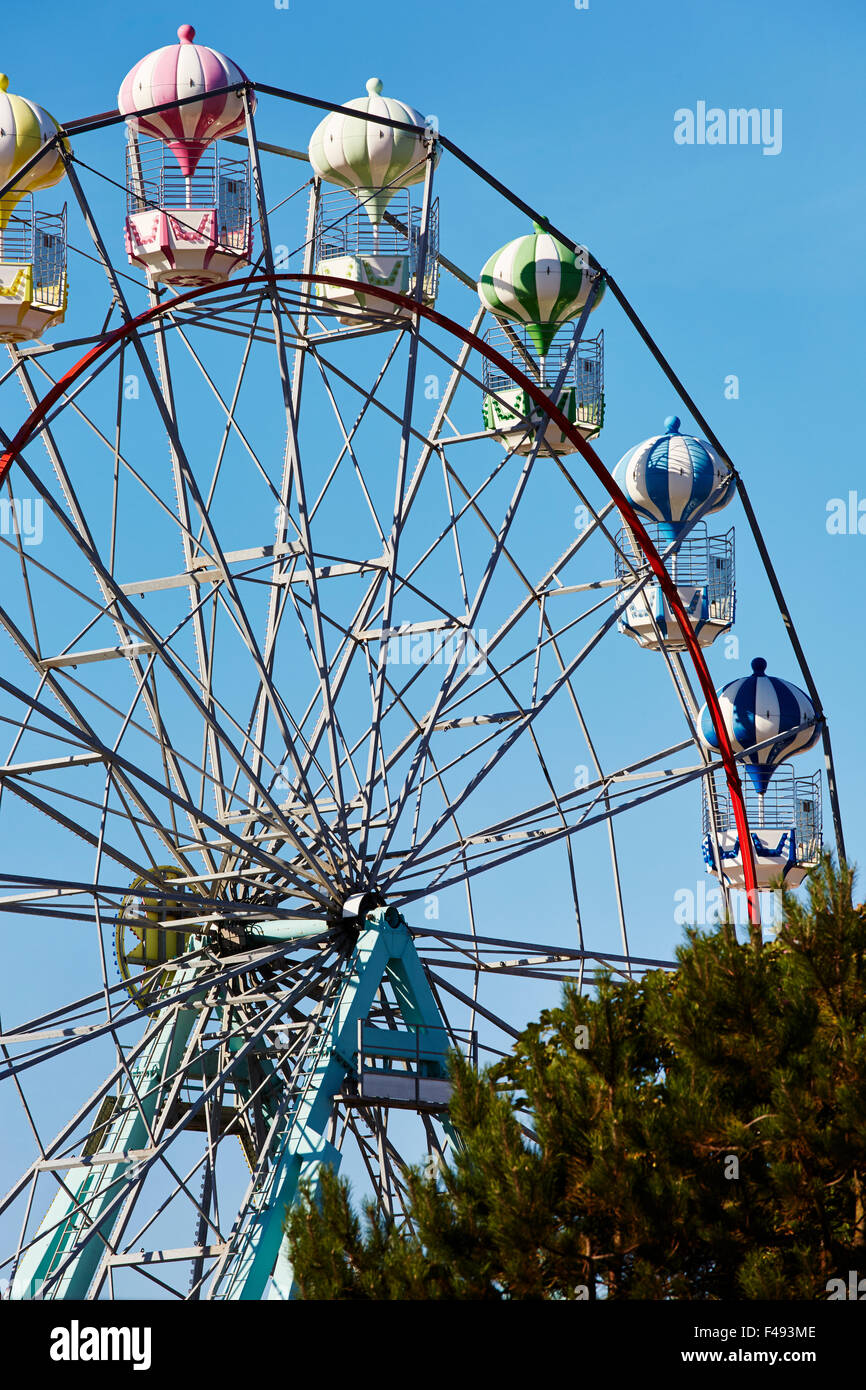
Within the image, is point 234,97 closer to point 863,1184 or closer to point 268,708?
point 268,708

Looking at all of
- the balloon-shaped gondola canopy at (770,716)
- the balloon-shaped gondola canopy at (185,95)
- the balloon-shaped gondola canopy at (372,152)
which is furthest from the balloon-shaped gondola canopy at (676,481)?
the balloon-shaped gondola canopy at (185,95)

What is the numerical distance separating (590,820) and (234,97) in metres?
8.27

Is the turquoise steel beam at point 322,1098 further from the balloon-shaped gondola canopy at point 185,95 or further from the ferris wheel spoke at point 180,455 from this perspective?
the balloon-shaped gondola canopy at point 185,95

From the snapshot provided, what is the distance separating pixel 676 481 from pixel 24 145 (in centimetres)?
904

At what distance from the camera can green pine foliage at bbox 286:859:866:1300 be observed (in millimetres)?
15680

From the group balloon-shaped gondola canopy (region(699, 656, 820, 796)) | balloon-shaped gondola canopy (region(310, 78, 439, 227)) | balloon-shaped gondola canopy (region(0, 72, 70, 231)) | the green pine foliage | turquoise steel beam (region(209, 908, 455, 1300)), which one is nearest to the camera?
the green pine foliage

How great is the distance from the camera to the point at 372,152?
78.7 feet

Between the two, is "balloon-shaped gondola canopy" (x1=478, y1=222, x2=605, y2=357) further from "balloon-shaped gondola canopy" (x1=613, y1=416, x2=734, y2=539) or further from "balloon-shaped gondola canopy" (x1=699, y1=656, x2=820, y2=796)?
"balloon-shaped gondola canopy" (x1=699, y1=656, x2=820, y2=796)

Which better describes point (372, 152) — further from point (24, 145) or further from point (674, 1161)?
point (674, 1161)

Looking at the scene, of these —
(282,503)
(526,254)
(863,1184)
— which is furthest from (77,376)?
(863,1184)

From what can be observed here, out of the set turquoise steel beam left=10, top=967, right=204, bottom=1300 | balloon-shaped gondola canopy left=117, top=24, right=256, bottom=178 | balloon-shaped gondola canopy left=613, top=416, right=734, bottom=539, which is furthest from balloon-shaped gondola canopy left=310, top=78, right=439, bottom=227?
turquoise steel beam left=10, top=967, right=204, bottom=1300

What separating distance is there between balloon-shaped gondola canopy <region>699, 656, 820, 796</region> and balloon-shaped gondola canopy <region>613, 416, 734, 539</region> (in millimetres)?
2038
